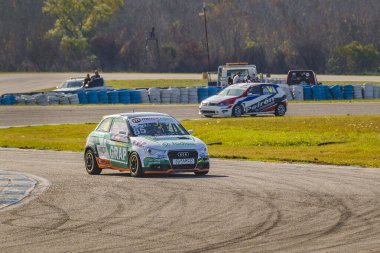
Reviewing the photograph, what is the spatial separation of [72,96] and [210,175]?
120 feet

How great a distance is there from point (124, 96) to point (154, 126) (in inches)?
1399

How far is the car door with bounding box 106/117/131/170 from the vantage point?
841 inches

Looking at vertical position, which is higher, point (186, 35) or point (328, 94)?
point (186, 35)

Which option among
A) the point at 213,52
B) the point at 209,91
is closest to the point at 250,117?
the point at 209,91

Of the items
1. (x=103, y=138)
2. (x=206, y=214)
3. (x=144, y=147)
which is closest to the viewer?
(x=206, y=214)

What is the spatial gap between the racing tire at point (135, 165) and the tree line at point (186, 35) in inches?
2873

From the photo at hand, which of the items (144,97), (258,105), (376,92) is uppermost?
(258,105)

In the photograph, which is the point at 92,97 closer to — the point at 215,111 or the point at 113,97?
the point at 113,97

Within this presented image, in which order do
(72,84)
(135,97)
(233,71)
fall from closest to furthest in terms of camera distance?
(135,97)
(233,71)
(72,84)

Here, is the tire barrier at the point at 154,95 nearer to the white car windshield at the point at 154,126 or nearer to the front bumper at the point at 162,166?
the white car windshield at the point at 154,126

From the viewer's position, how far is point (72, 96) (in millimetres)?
56938

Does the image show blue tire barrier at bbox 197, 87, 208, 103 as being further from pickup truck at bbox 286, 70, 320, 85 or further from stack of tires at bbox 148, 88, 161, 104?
pickup truck at bbox 286, 70, 320, 85

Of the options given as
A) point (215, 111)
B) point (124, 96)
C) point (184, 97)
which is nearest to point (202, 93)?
point (184, 97)

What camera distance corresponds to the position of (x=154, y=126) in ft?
71.1
